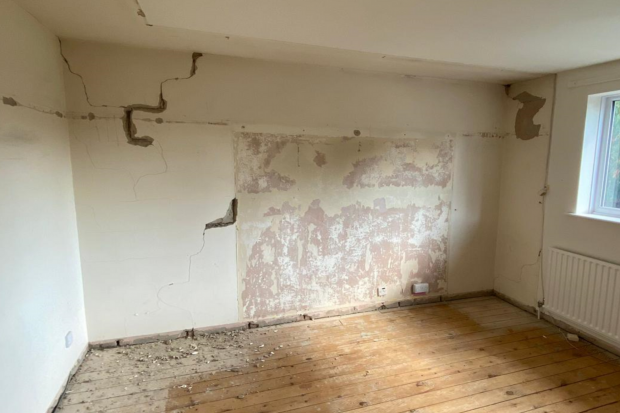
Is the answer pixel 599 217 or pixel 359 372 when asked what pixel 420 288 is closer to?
pixel 359 372

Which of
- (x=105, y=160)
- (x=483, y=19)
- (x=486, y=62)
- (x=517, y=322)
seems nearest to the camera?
(x=483, y=19)

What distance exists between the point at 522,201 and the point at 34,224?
4.03 m

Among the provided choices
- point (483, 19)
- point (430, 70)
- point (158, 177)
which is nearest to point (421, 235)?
point (430, 70)

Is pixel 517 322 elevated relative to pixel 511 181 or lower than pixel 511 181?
lower

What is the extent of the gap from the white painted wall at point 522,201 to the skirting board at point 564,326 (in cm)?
5

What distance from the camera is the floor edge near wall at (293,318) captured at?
265 cm

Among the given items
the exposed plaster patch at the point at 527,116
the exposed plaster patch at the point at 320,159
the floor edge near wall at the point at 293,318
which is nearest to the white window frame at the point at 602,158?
the exposed plaster patch at the point at 527,116

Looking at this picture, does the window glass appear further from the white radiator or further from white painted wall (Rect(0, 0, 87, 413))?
white painted wall (Rect(0, 0, 87, 413))

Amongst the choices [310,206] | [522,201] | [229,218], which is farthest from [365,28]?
[522,201]

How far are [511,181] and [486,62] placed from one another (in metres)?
1.40

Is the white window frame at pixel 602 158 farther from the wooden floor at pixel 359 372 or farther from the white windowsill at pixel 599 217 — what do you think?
the wooden floor at pixel 359 372

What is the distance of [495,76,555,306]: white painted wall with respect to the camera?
10.2ft

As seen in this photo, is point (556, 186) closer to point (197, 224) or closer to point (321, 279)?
point (321, 279)

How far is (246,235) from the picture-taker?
112 inches
